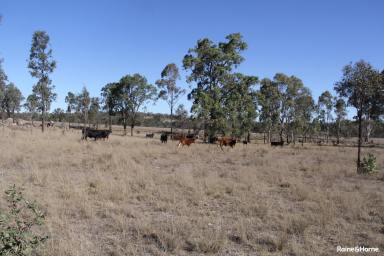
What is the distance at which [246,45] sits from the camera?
43281 millimetres

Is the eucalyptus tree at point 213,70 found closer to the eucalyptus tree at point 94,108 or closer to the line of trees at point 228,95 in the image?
the line of trees at point 228,95

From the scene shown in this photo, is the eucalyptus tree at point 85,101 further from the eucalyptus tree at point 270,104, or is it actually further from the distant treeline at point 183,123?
the eucalyptus tree at point 270,104

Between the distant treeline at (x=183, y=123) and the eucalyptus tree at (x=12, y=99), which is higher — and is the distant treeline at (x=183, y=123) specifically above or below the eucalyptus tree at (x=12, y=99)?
below

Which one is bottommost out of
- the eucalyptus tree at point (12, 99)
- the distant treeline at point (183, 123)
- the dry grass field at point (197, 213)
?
the dry grass field at point (197, 213)

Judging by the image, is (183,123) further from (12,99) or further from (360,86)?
(360,86)

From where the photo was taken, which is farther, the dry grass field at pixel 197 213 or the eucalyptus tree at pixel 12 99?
the eucalyptus tree at pixel 12 99

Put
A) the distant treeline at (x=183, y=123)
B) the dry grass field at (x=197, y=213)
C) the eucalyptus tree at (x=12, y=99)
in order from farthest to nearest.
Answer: the eucalyptus tree at (x=12, y=99), the distant treeline at (x=183, y=123), the dry grass field at (x=197, y=213)

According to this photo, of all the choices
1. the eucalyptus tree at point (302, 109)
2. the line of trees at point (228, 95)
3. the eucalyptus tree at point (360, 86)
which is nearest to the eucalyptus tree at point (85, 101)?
the line of trees at point (228, 95)

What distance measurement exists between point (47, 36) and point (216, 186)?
1502 inches

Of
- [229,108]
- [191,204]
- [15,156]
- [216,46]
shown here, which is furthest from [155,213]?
[216,46]

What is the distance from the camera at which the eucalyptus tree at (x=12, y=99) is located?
84.1 m

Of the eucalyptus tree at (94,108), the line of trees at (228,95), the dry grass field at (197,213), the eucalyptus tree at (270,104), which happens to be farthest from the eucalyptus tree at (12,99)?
the dry grass field at (197,213)

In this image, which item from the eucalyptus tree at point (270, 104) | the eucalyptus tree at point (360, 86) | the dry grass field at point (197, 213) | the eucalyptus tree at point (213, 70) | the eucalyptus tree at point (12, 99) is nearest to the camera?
the dry grass field at point (197, 213)

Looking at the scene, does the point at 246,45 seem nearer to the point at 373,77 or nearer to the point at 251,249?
the point at 373,77
